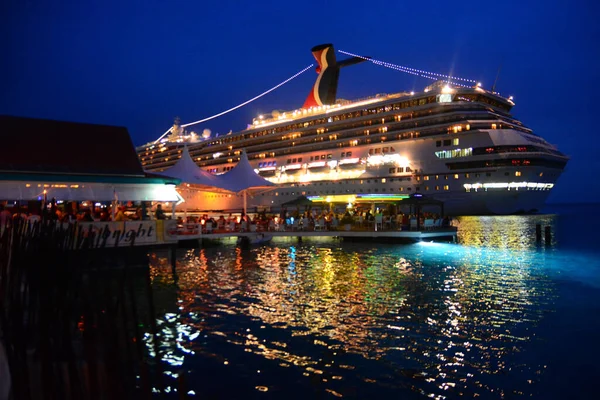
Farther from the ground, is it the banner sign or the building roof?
the building roof

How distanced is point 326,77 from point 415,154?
27213mm

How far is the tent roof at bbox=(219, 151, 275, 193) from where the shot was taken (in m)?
26.3

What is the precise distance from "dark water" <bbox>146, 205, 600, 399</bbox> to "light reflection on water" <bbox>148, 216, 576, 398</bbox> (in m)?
0.03

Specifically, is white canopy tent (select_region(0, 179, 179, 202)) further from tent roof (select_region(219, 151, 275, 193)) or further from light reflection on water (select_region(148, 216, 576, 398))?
tent roof (select_region(219, 151, 275, 193))

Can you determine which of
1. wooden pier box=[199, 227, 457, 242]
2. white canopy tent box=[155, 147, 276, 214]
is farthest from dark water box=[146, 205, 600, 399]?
white canopy tent box=[155, 147, 276, 214]

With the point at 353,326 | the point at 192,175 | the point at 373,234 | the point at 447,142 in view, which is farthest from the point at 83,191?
the point at 447,142

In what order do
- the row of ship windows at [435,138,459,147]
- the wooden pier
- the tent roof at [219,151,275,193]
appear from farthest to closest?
the row of ship windows at [435,138,459,147]
the tent roof at [219,151,275,193]
the wooden pier

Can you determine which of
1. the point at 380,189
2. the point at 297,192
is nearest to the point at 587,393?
the point at 380,189

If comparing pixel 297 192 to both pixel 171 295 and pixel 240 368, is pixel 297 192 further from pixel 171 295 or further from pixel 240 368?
pixel 240 368

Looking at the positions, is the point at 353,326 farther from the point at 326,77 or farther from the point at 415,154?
the point at 326,77

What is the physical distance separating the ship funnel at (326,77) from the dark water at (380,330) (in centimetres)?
6142

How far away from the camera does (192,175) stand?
1018 inches

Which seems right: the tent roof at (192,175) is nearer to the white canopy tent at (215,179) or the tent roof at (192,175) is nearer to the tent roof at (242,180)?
the white canopy tent at (215,179)

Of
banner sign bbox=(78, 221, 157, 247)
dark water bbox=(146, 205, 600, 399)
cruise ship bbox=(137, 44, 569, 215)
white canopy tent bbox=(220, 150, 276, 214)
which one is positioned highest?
cruise ship bbox=(137, 44, 569, 215)
